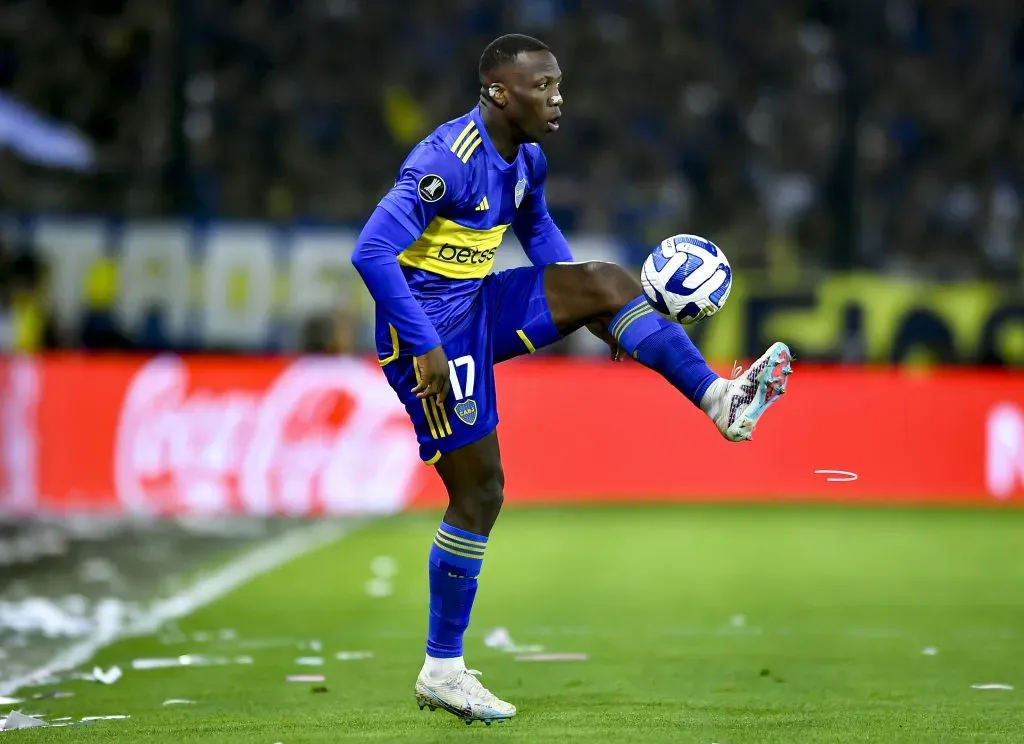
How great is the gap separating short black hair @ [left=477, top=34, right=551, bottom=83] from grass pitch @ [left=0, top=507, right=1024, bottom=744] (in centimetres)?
229

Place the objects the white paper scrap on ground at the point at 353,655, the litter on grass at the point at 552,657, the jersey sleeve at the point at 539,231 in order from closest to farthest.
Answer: the jersey sleeve at the point at 539,231, the litter on grass at the point at 552,657, the white paper scrap on ground at the point at 353,655

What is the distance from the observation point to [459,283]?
5.59 meters

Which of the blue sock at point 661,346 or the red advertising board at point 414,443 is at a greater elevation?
the blue sock at point 661,346

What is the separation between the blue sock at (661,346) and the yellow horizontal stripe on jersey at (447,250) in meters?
0.55

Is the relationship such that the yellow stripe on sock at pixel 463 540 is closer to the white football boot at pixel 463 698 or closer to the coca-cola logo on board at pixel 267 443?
the white football boot at pixel 463 698

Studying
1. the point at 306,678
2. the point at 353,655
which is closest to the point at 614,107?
the point at 353,655

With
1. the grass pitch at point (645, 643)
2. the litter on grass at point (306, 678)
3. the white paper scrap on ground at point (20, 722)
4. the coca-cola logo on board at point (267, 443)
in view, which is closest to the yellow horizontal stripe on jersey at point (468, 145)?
the grass pitch at point (645, 643)

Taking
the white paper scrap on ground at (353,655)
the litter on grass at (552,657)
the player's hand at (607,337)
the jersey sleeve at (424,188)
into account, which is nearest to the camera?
the jersey sleeve at (424,188)

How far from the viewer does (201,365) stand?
13.6 metres

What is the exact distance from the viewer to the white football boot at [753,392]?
5.11 m

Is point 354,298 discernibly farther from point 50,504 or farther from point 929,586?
point 929,586

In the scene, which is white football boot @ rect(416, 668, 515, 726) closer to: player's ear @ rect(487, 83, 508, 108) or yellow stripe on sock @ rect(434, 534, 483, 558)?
yellow stripe on sock @ rect(434, 534, 483, 558)

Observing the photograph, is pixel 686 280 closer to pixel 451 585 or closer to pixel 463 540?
pixel 463 540

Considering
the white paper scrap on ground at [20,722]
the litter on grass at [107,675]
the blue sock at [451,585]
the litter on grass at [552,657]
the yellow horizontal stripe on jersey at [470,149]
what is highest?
the yellow horizontal stripe on jersey at [470,149]
